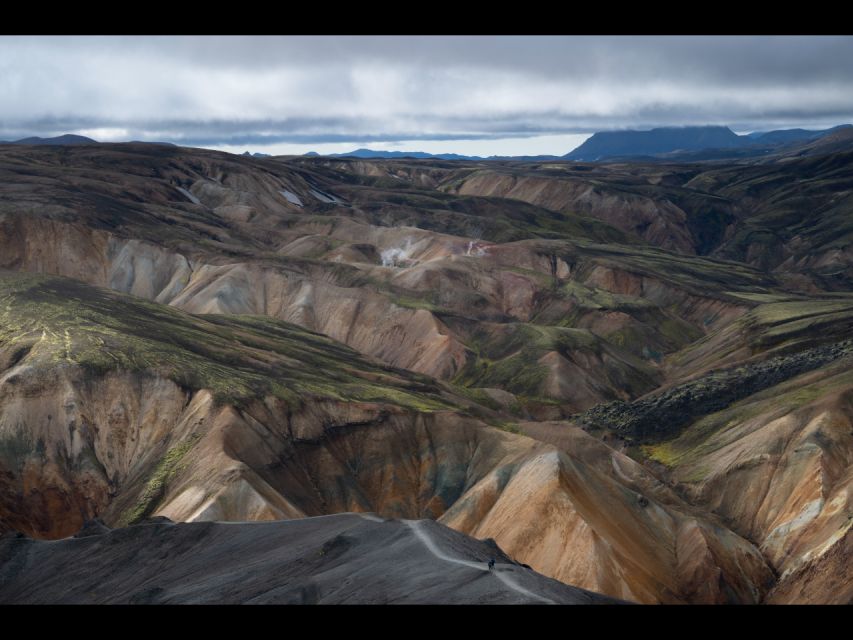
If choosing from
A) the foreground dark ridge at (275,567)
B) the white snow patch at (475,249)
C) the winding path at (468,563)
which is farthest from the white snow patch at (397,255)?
the winding path at (468,563)

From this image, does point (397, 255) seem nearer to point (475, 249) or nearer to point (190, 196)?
point (475, 249)

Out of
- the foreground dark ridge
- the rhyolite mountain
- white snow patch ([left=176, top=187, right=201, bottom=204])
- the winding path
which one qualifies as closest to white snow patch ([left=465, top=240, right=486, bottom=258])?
the rhyolite mountain

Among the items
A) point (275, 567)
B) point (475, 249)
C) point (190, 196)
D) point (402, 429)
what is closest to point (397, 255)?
point (475, 249)

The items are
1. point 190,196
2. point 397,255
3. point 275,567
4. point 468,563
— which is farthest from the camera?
point 190,196

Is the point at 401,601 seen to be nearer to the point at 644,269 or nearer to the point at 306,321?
the point at 306,321

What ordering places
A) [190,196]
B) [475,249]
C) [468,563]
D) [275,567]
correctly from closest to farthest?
[468,563] < [275,567] < [475,249] < [190,196]

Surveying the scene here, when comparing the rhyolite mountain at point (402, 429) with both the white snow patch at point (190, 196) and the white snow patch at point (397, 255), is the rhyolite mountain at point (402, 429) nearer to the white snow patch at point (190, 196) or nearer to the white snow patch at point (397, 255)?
the white snow patch at point (397, 255)
